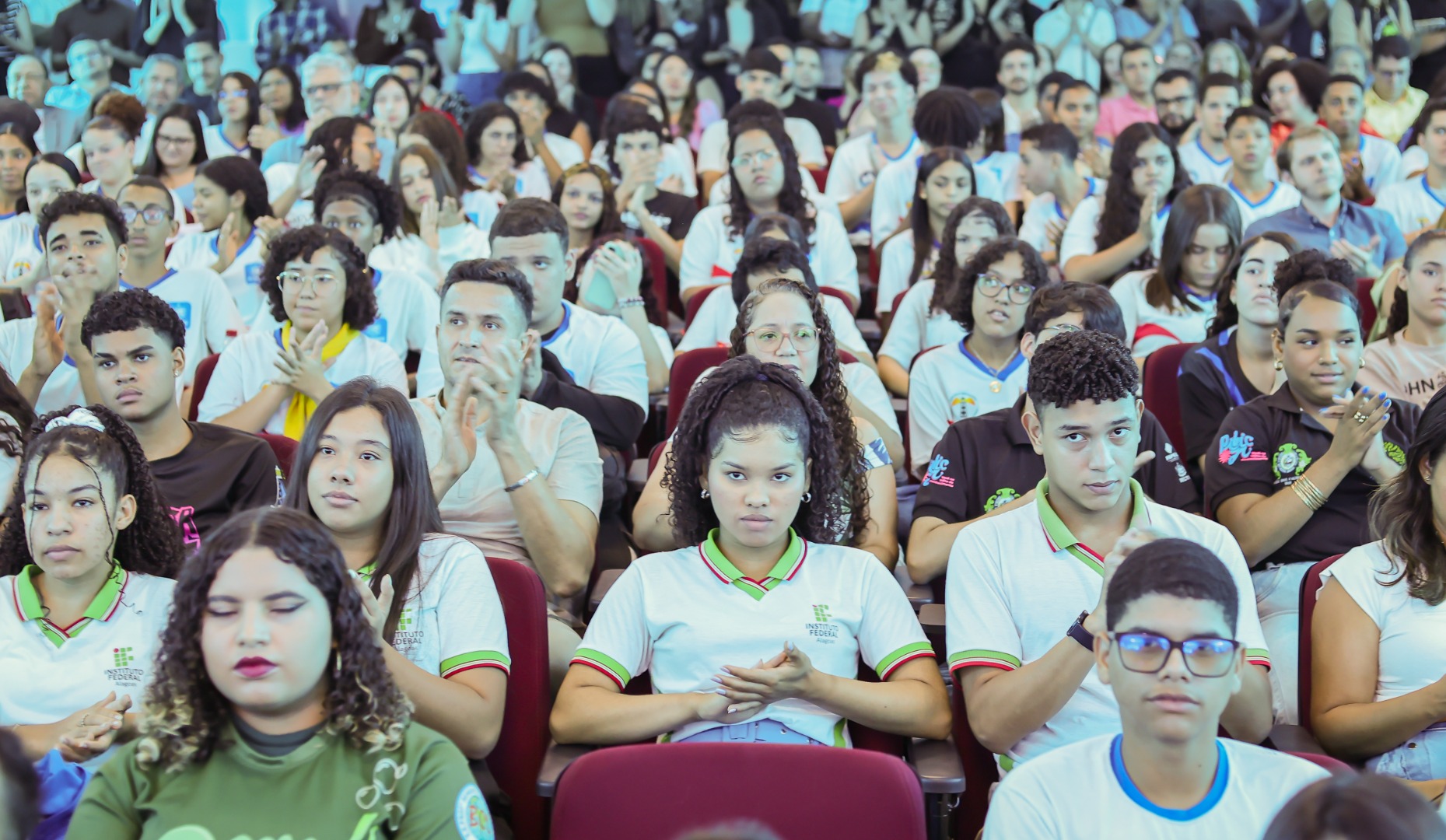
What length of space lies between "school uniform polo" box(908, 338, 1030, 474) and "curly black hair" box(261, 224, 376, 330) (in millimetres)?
1560

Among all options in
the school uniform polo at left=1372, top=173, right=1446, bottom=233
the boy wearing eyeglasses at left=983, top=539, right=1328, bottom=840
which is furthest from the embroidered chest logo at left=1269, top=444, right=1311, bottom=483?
the school uniform polo at left=1372, top=173, right=1446, bottom=233

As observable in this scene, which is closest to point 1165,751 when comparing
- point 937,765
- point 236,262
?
point 937,765

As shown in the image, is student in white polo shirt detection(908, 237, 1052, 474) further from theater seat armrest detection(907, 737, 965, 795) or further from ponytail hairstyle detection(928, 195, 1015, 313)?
theater seat armrest detection(907, 737, 965, 795)

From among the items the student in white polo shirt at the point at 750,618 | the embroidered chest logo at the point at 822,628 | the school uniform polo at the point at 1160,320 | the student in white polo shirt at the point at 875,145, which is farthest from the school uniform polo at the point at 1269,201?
the embroidered chest logo at the point at 822,628

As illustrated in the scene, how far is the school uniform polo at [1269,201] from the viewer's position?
5.06 metres

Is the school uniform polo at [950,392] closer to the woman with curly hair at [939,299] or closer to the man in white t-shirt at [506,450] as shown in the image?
the woman with curly hair at [939,299]

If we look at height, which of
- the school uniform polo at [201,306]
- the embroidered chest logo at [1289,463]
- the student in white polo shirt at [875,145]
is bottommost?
the embroidered chest logo at [1289,463]

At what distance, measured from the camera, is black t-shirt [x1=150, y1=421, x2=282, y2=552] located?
2727 mm

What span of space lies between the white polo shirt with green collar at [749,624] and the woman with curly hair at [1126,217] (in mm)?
2763

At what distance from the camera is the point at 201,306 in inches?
162

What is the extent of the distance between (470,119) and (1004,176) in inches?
97.3

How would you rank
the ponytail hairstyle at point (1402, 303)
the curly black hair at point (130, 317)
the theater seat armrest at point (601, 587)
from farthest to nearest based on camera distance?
1. the ponytail hairstyle at point (1402, 303)
2. the curly black hair at point (130, 317)
3. the theater seat armrest at point (601, 587)

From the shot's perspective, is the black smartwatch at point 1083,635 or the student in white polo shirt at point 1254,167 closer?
the black smartwatch at point 1083,635

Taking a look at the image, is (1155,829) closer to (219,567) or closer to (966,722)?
(966,722)
